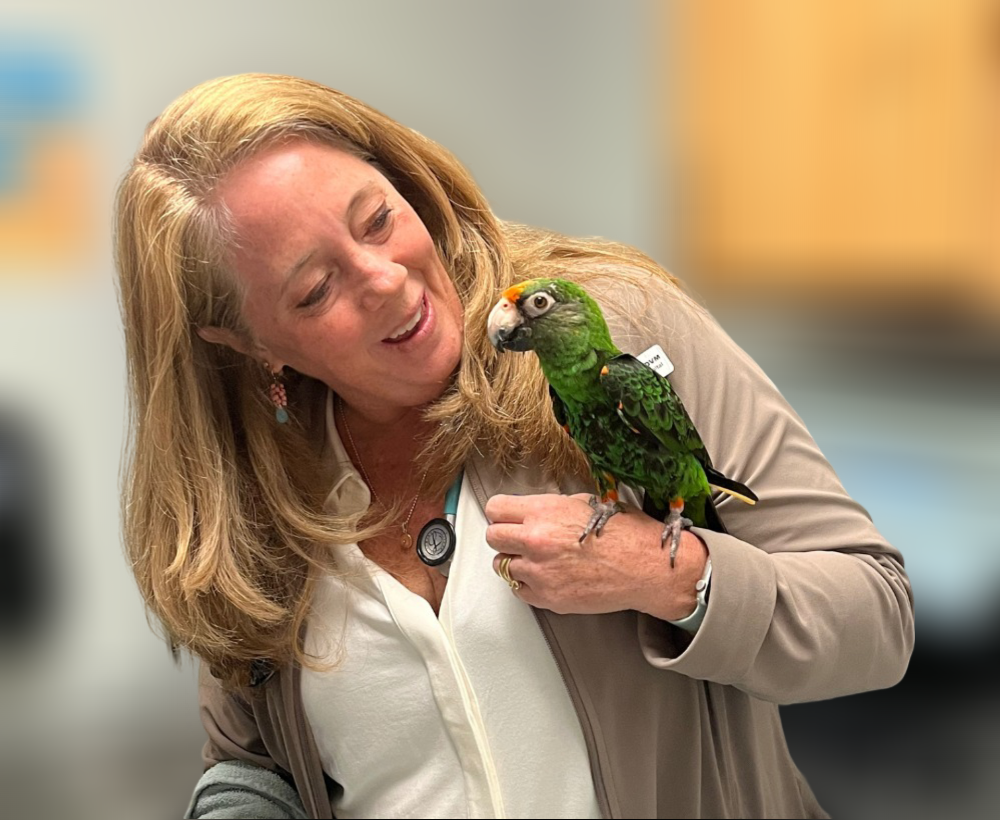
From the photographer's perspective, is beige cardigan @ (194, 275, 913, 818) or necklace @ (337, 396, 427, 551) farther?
necklace @ (337, 396, 427, 551)

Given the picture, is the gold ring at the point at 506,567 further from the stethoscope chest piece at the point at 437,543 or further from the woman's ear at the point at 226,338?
the woman's ear at the point at 226,338

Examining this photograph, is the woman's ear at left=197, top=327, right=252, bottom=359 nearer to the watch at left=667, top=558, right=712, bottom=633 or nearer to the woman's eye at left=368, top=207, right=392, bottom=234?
the woman's eye at left=368, top=207, right=392, bottom=234

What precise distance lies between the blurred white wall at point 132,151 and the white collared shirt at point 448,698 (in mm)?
609

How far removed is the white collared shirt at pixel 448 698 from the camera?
0.74m

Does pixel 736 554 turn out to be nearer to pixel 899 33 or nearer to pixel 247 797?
pixel 247 797

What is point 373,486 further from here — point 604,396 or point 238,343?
point 604,396

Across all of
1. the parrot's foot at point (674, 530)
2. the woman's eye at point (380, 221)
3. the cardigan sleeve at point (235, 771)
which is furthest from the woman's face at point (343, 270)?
the cardigan sleeve at point (235, 771)

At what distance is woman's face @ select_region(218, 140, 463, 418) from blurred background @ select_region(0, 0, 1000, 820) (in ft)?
2.10

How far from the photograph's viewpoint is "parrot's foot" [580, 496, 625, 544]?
2.19 feet

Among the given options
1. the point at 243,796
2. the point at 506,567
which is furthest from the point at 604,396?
the point at 243,796

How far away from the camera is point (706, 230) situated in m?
1.96

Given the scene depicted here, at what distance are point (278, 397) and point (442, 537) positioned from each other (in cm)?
20

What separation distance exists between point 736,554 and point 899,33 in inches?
46.7

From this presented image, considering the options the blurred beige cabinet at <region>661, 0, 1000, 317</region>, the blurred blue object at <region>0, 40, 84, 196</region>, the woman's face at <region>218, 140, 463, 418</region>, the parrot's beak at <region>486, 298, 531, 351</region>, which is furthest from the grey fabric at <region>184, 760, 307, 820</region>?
the blurred beige cabinet at <region>661, 0, 1000, 317</region>
